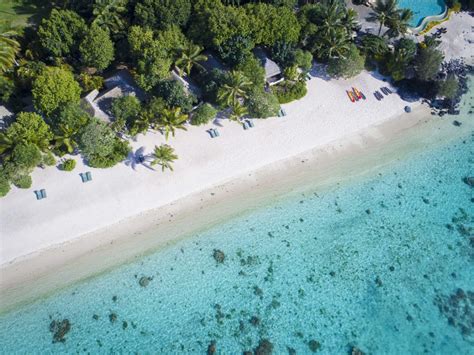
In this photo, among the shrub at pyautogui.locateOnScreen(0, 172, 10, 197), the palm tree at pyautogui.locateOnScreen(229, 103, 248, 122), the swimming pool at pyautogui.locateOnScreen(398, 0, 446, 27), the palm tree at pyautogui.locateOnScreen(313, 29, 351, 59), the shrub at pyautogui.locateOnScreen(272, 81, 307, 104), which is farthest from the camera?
the swimming pool at pyautogui.locateOnScreen(398, 0, 446, 27)

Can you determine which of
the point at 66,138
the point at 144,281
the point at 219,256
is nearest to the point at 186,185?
the point at 219,256

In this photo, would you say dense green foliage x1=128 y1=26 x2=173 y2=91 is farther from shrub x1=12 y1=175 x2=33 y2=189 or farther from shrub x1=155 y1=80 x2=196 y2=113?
shrub x1=12 y1=175 x2=33 y2=189

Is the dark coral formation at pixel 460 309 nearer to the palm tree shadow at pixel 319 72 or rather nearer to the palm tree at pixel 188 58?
the palm tree shadow at pixel 319 72

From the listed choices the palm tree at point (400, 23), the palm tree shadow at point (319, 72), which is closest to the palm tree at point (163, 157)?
the palm tree shadow at point (319, 72)

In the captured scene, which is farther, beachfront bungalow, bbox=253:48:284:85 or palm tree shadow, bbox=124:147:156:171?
beachfront bungalow, bbox=253:48:284:85

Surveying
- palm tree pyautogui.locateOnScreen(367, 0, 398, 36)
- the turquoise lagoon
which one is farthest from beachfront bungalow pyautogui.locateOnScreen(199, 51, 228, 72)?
palm tree pyautogui.locateOnScreen(367, 0, 398, 36)

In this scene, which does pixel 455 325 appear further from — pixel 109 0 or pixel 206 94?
pixel 109 0
